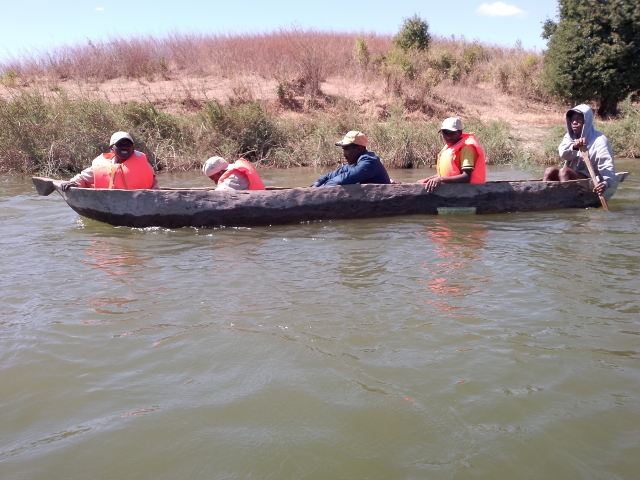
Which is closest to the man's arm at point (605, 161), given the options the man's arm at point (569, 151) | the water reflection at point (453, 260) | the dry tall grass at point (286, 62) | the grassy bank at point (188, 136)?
the man's arm at point (569, 151)

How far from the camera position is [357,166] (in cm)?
686

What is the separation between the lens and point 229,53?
2055 centimetres

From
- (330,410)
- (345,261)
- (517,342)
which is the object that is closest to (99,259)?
(345,261)

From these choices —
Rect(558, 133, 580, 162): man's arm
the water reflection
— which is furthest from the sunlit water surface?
Rect(558, 133, 580, 162): man's arm

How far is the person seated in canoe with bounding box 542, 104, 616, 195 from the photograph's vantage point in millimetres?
7275

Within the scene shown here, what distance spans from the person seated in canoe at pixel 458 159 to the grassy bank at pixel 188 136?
5520 millimetres

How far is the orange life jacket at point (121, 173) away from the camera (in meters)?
6.77

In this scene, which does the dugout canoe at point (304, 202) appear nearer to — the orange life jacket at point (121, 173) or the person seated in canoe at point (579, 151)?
the person seated in canoe at point (579, 151)

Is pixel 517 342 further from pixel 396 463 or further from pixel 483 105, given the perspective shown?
pixel 483 105

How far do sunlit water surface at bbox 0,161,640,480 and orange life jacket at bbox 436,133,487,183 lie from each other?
1.68m

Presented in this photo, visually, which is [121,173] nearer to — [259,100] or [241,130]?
[241,130]

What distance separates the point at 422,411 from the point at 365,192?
4.37 metres

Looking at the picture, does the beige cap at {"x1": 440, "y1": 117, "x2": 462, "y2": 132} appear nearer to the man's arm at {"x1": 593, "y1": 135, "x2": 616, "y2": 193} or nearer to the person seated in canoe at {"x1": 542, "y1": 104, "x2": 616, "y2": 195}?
the person seated in canoe at {"x1": 542, "y1": 104, "x2": 616, "y2": 195}

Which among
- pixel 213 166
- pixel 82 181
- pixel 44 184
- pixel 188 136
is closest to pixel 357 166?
pixel 213 166
